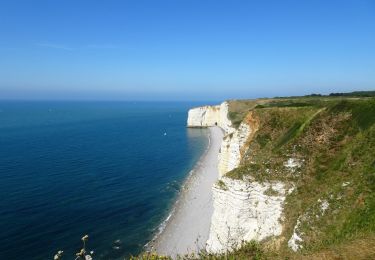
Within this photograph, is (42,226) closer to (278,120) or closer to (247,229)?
(247,229)

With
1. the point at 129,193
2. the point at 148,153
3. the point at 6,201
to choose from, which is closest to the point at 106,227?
the point at 129,193

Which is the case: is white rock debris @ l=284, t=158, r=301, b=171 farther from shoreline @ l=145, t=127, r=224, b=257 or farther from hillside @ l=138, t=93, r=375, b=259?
shoreline @ l=145, t=127, r=224, b=257

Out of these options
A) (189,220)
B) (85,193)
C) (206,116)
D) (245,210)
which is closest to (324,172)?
(245,210)

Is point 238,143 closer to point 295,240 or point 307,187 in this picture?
point 307,187

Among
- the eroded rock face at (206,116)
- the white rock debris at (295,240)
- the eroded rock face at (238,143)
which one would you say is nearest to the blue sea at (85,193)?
the eroded rock face at (238,143)

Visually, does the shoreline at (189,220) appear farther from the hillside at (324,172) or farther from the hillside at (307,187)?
the hillside at (324,172)
